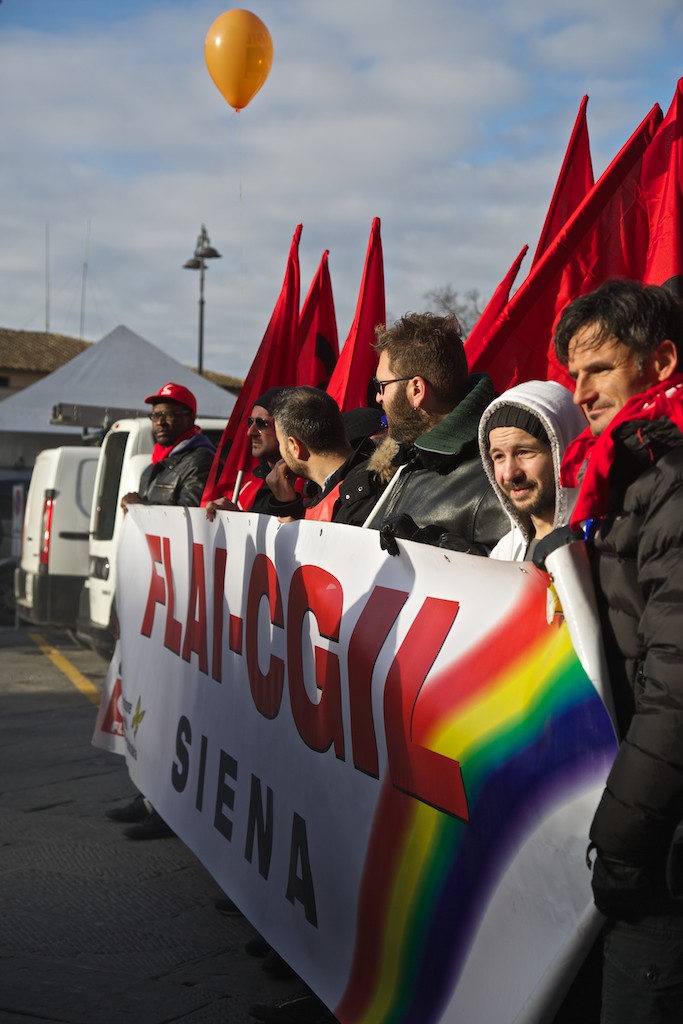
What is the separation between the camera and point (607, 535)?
2.03 meters

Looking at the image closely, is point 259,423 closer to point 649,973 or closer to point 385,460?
point 385,460

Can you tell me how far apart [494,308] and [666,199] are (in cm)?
100

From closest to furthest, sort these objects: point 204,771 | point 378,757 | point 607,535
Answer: point 607,535, point 378,757, point 204,771

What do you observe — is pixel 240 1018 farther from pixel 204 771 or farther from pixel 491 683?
pixel 491 683

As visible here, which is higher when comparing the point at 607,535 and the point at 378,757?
the point at 607,535

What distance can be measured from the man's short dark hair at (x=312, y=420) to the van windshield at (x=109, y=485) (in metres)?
6.26

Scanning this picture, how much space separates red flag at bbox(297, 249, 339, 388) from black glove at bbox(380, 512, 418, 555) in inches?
157

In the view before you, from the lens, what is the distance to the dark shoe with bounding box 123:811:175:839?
17.9 feet

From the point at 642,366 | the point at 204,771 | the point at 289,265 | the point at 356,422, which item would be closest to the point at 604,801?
the point at 642,366

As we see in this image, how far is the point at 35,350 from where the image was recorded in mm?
63844

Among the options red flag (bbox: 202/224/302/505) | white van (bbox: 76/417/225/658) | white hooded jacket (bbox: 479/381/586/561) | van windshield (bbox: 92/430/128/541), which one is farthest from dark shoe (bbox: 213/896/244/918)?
van windshield (bbox: 92/430/128/541)

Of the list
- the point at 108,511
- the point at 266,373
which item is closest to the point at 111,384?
the point at 108,511

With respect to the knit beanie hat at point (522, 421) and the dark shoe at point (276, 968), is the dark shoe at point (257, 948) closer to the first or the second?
the dark shoe at point (276, 968)

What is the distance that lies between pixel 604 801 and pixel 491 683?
1.47ft
